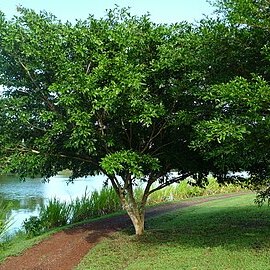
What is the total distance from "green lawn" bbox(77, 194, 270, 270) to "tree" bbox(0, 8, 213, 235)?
105 cm

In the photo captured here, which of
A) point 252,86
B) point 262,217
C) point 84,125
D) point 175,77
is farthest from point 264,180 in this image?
point 84,125

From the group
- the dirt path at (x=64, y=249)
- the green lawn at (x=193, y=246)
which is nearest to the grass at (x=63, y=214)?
the dirt path at (x=64, y=249)

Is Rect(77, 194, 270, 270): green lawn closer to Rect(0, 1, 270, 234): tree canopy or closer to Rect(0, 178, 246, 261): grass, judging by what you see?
Rect(0, 1, 270, 234): tree canopy

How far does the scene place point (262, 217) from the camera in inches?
406

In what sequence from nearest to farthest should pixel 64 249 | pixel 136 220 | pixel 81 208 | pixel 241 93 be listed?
pixel 241 93, pixel 64 249, pixel 136 220, pixel 81 208

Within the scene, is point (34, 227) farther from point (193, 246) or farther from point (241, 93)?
point (241, 93)

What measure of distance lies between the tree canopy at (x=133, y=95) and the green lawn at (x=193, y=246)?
0.91m

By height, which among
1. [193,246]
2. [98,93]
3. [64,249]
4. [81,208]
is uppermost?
[98,93]

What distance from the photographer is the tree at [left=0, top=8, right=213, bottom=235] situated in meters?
6.59

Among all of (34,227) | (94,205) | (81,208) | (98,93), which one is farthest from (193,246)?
(94,205)

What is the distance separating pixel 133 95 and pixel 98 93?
2.10 feet

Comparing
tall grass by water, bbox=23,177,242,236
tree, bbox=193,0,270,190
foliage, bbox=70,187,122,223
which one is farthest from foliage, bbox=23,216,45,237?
tree, bbox=193,0,270,190

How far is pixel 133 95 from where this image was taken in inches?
264

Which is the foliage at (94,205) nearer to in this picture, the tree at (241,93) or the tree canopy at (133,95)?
the tree canopy at (133,95)
